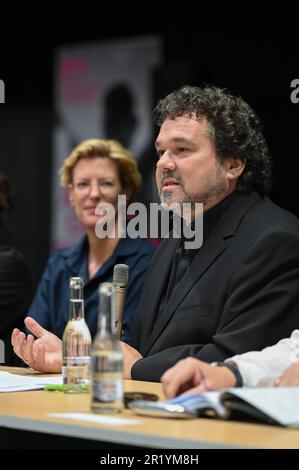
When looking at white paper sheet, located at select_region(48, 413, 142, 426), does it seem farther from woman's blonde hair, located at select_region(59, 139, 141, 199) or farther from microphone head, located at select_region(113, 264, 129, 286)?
woman's blonde hair, located at select_region(59, 139, 141, 199)

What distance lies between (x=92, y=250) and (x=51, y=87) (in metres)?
1.90

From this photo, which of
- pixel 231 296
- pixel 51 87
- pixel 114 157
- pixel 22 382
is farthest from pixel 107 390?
pixel 51 87

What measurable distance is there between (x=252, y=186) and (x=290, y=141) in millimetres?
1601

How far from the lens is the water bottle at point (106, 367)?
68.9 inches

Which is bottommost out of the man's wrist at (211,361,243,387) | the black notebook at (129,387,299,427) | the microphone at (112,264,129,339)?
the black notebook at (129,387,299,427)

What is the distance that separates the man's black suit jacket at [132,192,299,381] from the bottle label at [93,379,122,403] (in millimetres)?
651

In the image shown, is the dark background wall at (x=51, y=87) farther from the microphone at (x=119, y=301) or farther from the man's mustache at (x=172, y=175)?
the microphone at (x=119, y=301)

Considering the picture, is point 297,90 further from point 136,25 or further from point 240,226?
point 240,226

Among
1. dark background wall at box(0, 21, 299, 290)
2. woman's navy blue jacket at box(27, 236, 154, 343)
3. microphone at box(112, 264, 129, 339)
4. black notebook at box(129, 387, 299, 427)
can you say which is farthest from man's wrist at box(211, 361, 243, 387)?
dark background wall at box(0, 21, 299, 290)

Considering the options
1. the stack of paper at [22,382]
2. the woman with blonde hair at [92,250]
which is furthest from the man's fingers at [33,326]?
the woman with blonde hair at [92,250]

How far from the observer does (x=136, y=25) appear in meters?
5.19

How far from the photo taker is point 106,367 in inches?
68.9

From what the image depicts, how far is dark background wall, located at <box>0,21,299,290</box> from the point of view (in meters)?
4.47

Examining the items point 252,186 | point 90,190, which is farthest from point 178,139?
point 90,190
